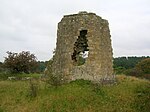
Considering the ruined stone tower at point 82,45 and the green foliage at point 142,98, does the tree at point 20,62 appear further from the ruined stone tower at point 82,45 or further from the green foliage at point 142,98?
the green foliage at point 142,98

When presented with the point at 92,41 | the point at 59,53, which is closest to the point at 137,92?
the point at 92,41

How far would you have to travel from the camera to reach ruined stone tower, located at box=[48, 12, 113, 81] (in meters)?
16.4

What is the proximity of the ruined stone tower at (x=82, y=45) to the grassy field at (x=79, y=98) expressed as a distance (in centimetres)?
73

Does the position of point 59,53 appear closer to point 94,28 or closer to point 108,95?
point 94,28

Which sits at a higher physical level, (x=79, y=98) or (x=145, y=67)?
(x=145, y=67)

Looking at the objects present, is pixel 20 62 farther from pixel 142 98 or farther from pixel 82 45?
pixel 142 98

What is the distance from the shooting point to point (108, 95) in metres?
14.9

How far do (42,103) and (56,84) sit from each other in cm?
173

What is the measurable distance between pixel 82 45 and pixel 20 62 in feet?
27.6

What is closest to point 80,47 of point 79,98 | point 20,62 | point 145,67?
point 79,98

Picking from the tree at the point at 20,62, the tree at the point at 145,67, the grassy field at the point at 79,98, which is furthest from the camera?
the tree at the point at 145,67

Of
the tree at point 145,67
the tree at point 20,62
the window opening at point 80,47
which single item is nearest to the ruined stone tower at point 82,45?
the window opening at point 80,47

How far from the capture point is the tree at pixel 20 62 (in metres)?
24.4

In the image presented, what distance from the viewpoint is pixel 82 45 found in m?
17.8
